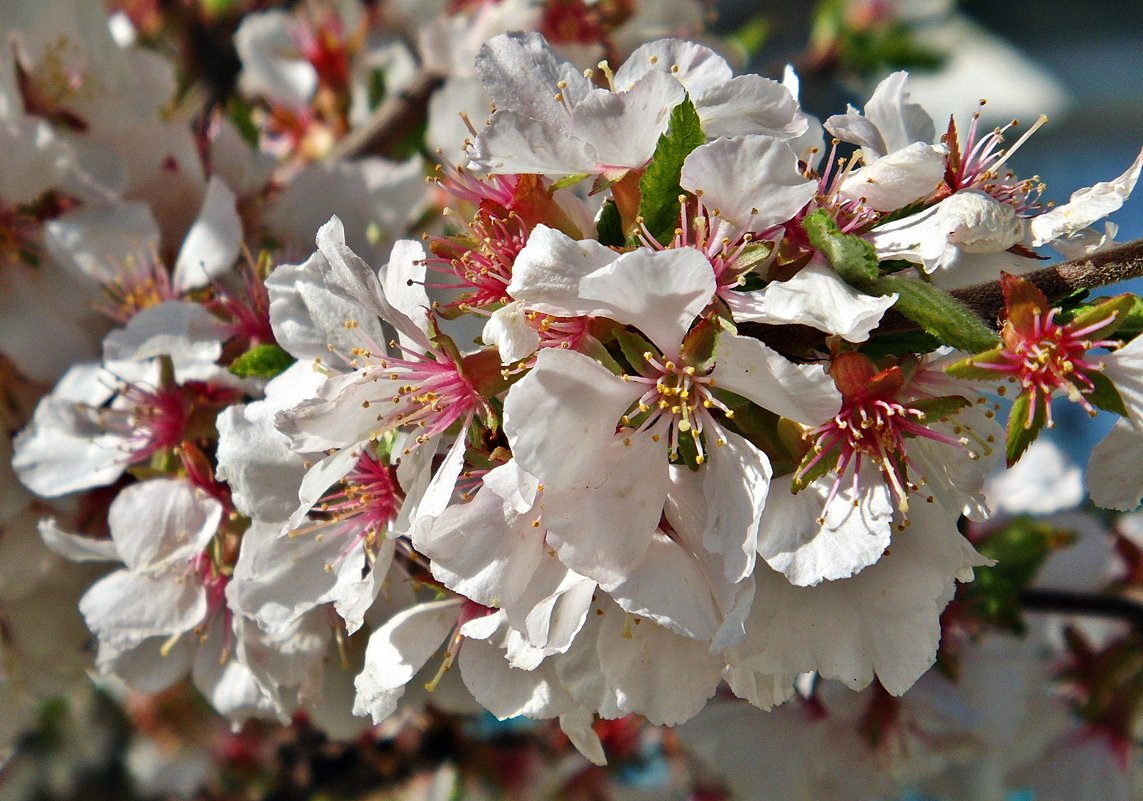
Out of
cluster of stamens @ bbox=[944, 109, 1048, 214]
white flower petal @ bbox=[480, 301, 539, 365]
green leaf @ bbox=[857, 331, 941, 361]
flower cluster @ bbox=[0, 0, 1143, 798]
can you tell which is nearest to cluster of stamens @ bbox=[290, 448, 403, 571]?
flower cluster @ bbox=[0, 0, 1143, 798]

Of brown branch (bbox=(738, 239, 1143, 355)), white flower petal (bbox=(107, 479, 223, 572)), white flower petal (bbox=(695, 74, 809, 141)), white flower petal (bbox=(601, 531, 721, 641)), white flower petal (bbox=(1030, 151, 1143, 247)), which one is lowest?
white flower petal (bbox=(107, 479, 223, 572))

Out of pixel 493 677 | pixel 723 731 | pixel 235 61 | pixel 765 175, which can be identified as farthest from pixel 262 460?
pixel 235 61

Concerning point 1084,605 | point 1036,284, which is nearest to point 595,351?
point 1036,284

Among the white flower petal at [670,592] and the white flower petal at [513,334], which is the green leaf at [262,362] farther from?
the white flower petal at [670,592]

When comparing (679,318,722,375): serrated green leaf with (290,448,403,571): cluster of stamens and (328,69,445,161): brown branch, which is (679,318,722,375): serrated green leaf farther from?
(328,69,445,161): brown branch

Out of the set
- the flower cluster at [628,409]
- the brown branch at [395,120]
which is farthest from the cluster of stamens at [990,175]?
the brown branch at [395,120]

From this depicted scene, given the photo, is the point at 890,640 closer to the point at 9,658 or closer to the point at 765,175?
the point at 765,175
